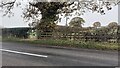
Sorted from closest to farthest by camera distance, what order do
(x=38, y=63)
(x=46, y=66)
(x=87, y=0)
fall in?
(x=46, y=66) → (x=38, y=63) → (x=87, y=0)

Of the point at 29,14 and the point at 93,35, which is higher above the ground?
the point at 29,14

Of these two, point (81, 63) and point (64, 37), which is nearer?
point (81, 63)

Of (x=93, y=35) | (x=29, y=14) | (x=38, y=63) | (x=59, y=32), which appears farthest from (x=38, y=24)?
(x=38, y=63)

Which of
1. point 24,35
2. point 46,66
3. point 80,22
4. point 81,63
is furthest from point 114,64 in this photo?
point 24,35

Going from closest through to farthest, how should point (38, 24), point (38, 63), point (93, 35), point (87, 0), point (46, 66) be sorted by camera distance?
point (46, 66) < point (38, 63) < point (93, 35) < point (87, 0) < point (38, 24)

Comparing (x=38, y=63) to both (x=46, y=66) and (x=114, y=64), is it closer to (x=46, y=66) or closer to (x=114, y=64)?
(x=46, y=66)

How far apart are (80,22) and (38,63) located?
1181cm

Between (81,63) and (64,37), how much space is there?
10201 mm

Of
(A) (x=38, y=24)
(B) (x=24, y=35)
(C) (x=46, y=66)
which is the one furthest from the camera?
(B) (x=24, y=35)

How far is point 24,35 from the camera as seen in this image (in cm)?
2423

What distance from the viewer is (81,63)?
29.7ft

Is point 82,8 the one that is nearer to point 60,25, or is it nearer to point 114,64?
point 60,25

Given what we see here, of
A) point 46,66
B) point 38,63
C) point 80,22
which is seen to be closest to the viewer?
point 46,66

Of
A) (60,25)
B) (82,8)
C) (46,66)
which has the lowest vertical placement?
(46,66)
